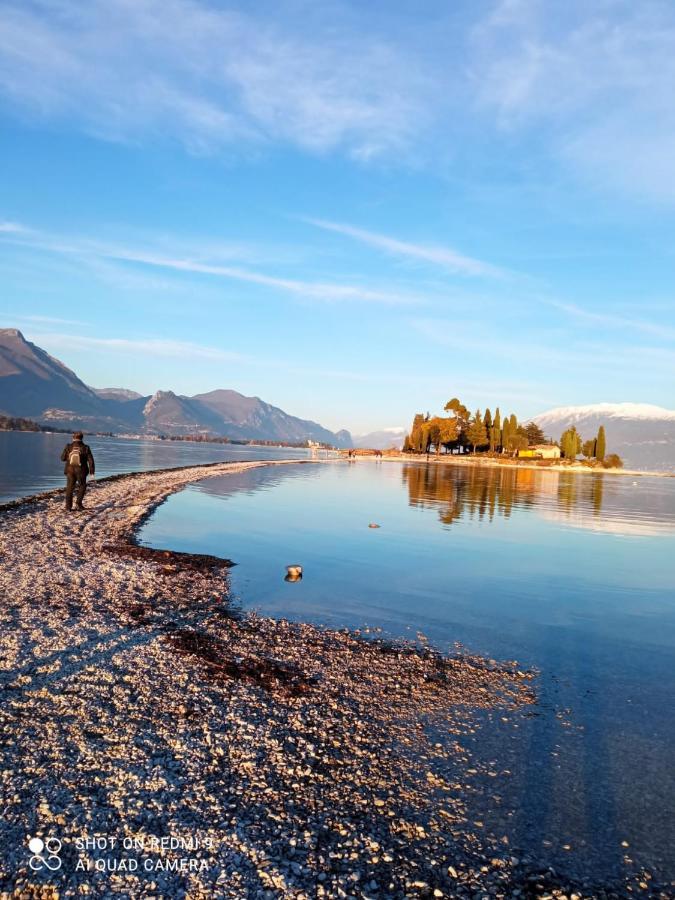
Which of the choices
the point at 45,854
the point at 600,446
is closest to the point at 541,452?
the point at 600,446

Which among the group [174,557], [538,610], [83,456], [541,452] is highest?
[541,452]

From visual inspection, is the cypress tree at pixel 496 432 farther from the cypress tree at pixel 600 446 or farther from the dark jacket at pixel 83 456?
the dark jacket at pixel 83 456

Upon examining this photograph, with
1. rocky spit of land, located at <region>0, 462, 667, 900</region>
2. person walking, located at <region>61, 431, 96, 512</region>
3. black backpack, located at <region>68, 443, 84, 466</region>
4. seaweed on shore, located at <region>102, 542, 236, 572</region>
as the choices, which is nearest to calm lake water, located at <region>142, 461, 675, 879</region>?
rocky spit of land, located at <region>0, 462, 667, 900</region>

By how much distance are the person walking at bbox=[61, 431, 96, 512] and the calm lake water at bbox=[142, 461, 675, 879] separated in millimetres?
4512

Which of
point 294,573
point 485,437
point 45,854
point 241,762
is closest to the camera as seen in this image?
point 45,854

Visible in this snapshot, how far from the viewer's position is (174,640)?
11.6 metres

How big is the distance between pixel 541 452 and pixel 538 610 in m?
168

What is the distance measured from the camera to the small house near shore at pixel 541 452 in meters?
169

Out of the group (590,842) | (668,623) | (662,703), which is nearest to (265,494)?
(668,623)

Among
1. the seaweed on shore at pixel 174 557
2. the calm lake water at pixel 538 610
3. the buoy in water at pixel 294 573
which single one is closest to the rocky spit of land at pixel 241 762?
the calm lake water at pixel 538 610

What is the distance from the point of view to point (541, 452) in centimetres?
17275

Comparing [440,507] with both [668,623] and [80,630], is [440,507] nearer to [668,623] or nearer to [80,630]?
[668,623]

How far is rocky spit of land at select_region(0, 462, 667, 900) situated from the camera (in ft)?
17.4

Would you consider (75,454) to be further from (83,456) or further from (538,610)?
(538,610)
